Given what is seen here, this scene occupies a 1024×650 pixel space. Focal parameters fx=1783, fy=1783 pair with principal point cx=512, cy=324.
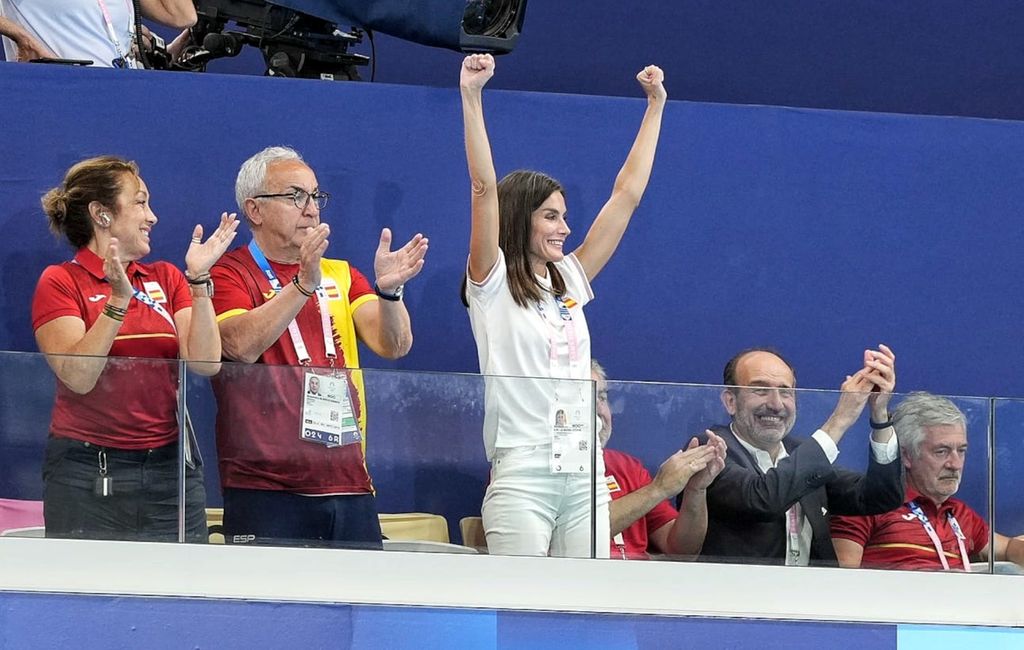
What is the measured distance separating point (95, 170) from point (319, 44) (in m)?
0.99

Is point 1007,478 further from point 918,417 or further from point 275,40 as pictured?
point 275,40

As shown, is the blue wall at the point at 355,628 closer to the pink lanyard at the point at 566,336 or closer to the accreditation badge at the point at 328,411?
the accreditation badge at the point at 328,411

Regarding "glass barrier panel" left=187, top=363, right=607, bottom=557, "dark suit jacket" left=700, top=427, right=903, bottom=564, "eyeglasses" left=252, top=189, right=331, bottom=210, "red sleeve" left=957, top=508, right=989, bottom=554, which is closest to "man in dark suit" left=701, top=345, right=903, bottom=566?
"dark suit jacket" left=700, top=427, right=903, bottom=564

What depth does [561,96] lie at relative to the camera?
4773 millimetres

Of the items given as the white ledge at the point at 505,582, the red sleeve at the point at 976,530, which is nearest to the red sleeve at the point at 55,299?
the white ledge at the point at 505,582

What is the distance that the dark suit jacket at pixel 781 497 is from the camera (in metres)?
3.54

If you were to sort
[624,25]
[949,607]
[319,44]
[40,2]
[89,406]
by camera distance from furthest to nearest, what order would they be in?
[624,25] → [319,44] → [40,2] → [949,607] → [89,406]

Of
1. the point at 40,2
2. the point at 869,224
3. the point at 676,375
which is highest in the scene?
the point at 40,2

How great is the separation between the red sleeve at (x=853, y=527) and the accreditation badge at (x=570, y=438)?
539 mm

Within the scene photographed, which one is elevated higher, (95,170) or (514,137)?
(514,137)

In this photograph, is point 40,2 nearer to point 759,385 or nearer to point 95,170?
point 95,170

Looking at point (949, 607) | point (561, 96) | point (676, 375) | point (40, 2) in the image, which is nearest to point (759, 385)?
point (949, 607)

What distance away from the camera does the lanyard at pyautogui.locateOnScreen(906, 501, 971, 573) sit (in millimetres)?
3664

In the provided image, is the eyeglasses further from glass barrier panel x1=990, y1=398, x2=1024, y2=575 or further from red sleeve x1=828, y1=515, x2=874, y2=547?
glass barrier panel x1=990, y1=398, x2=1024, y2=575
